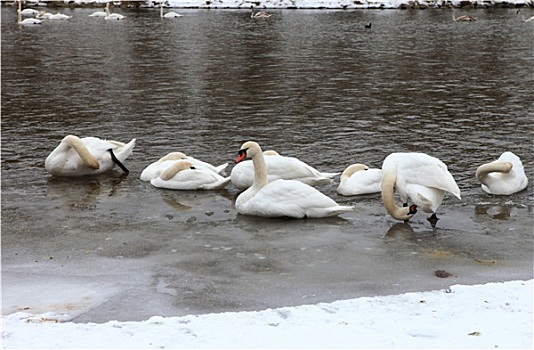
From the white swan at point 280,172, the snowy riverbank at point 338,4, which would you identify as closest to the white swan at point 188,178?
the white swan at point 280,172

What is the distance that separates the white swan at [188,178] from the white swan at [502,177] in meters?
3.42

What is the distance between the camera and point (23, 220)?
10.1 metres

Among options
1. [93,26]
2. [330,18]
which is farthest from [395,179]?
[330,18]

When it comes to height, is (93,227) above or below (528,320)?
below

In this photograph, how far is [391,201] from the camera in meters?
9.47

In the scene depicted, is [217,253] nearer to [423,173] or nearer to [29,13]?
[423,173]

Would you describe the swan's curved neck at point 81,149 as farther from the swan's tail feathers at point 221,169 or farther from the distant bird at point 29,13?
the distant bird at point 29,13

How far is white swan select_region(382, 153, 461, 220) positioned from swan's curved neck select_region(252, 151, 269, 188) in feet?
4.86

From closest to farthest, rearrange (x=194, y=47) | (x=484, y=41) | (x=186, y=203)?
(x=186, y=203) → (x=194, y=47) → (x=484, y=41)

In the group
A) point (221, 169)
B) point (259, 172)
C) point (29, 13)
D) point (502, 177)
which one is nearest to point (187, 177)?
point (221, 169)

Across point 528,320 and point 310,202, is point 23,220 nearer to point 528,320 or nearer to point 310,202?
point 310,202

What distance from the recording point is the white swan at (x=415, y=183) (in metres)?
9.42

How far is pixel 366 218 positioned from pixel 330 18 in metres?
41.6

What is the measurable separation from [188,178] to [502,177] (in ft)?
13.8
